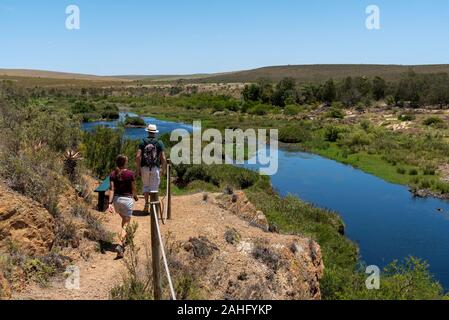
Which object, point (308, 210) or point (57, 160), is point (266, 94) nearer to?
point (308, 210)

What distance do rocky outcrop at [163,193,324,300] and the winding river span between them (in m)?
8.21

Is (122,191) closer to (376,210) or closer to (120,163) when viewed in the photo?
(120,163)

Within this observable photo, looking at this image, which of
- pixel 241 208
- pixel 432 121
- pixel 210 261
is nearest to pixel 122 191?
pixel 210 261

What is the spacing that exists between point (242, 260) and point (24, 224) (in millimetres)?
3957

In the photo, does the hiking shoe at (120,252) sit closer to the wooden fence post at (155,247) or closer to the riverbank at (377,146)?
the wooden fence post at (155,247)

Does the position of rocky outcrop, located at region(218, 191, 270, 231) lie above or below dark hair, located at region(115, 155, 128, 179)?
below

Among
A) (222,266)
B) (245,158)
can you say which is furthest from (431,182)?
(222,266)

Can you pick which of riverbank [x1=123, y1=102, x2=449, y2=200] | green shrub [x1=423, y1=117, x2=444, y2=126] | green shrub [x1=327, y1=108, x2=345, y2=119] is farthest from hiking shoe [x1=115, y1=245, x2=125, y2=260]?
green shrub [x1=327, y1=108, x2=345, y2=119]

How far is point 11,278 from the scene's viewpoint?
21.3ft

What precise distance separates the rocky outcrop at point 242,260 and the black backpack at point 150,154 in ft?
4.62

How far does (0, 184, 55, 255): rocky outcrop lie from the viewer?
731cm

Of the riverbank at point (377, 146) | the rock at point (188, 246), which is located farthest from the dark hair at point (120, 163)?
the riverbank at point (377, 146)

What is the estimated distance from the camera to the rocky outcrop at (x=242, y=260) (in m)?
8.29

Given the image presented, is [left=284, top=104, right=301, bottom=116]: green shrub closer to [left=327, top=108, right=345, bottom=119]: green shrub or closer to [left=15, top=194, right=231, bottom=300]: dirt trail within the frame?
[left=327, top=108, right=345, bottom=119]: green shrub
